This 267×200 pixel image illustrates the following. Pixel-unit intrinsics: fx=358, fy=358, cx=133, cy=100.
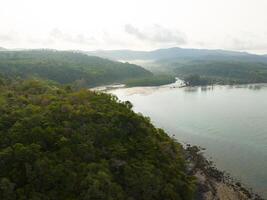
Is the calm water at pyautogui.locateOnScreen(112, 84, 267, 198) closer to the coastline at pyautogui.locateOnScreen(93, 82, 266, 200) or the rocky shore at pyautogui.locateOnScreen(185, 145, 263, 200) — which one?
the coastline at pyautogui.locateOnScreen(93, 82, 266, 200)

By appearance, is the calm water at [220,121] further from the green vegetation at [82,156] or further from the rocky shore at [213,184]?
the green vegetation at [82,156]

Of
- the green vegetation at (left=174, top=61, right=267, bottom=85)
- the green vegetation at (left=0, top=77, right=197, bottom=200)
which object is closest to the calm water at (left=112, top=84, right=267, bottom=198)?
the green vegetation at (left=0, top=77, right=197, bottom=200)

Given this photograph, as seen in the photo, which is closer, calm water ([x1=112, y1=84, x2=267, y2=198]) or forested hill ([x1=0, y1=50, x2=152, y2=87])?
calm water ([x1=112, y1=84, x2=267, y2=198])

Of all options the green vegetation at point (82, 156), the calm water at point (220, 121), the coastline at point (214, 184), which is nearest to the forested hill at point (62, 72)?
the calm water at point (220, 121)

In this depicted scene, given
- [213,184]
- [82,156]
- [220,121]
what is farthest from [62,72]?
[82,156]

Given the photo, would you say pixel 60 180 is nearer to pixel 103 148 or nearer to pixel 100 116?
pixel 103 148
